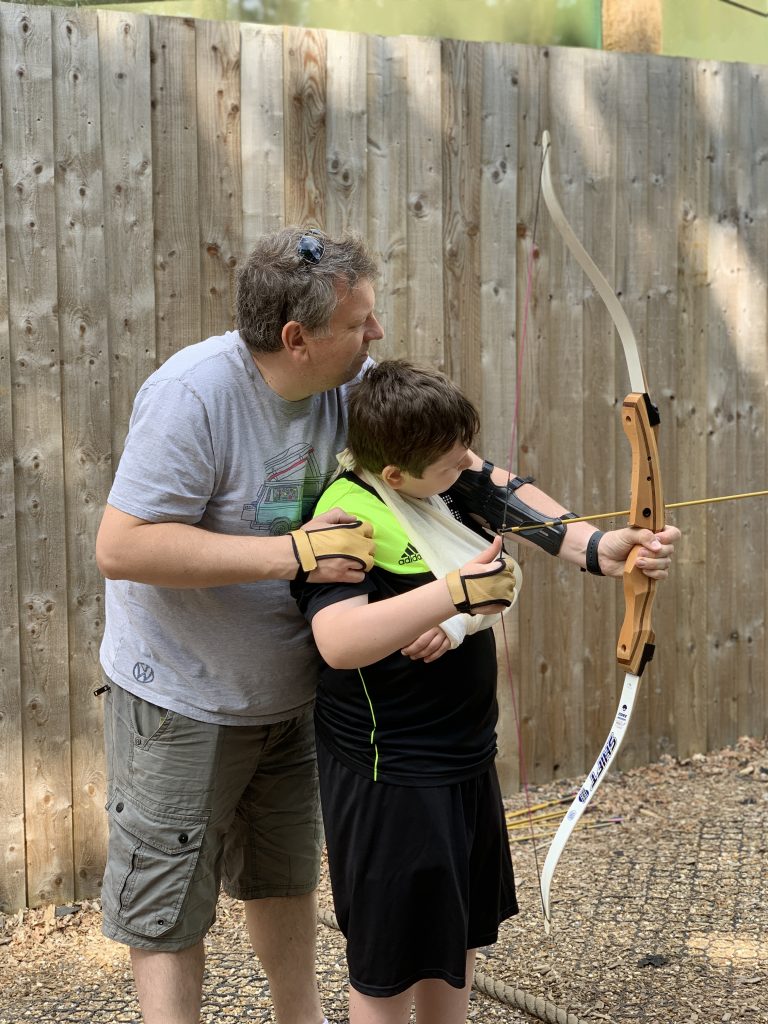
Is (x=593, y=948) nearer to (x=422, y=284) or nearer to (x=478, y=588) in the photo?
(x=478, y=588)

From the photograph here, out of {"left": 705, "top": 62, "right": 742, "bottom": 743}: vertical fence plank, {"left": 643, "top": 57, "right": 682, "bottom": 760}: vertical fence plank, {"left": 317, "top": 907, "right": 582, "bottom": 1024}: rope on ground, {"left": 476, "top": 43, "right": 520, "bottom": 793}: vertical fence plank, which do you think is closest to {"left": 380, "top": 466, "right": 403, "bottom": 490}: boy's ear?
{"left": 317, "top": 907, "right": 582, "bottom": 1024}: rope on ground

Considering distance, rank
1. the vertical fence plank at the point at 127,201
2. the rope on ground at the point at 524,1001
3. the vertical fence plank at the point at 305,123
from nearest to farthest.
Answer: the rope on ground at the point at 524,1001
the vertical fence plank at the point at 127,201
the vertical fence plank at the point at 305,123

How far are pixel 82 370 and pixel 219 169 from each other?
0.70 m

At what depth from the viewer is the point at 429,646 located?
1758 mm

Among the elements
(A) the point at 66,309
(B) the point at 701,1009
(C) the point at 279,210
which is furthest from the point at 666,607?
(A) the point at 66,309

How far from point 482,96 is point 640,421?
6.31 ft

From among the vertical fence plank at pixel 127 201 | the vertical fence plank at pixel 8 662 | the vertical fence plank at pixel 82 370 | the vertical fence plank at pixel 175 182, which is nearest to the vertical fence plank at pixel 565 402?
the vertical fence plank at pixel 175 182

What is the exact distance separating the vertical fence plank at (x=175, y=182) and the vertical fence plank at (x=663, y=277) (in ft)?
5.20

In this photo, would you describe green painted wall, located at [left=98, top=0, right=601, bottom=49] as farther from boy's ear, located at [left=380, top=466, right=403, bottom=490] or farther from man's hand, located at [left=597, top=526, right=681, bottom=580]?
man's hand, located at [left=597, top=526, right=681, bottom=580]

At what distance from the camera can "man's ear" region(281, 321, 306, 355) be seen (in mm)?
1841

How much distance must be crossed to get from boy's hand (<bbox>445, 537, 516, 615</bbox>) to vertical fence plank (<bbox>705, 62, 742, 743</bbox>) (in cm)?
260

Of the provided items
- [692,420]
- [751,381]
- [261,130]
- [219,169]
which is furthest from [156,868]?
[751,381]

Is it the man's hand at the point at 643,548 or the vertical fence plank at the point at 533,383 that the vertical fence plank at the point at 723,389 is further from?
the man's hand at the point at 643,548

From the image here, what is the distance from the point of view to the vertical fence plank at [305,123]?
3.29 metres
